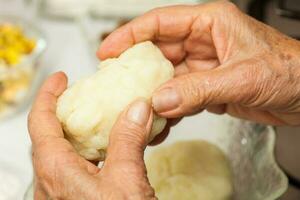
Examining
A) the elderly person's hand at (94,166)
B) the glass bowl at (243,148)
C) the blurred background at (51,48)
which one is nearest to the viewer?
the elderly person's hand at (94,166)

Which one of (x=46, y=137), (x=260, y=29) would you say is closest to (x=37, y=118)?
(x=46, y=137)

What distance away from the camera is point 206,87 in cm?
52

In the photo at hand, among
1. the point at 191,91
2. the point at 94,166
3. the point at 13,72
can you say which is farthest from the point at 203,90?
the point at 13,72

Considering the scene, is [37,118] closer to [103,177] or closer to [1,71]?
[103,177]

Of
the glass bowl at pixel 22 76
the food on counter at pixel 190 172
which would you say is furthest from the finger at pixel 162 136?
the glass bowl at pixel 22 76

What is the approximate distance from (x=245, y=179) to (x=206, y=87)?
18 cm

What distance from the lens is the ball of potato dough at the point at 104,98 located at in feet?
1.71

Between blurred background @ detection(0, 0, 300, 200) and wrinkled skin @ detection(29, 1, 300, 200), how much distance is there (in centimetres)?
23

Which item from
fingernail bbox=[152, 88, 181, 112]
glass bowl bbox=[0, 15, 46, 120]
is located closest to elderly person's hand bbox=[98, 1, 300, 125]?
fingernail bbox=[152, 88, 181, 112]

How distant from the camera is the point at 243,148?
26.2 inches

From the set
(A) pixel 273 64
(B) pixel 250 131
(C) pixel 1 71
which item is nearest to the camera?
(A) pixel 273 64

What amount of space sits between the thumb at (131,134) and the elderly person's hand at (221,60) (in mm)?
27

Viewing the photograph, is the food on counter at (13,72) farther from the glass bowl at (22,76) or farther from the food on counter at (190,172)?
the food on counter at (190,172)

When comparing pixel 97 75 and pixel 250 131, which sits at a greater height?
pixel 97 75
